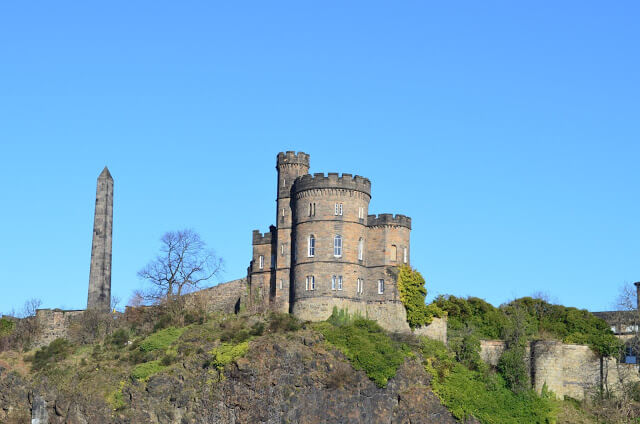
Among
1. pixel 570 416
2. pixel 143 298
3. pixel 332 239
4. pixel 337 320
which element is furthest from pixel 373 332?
pixel 143 298

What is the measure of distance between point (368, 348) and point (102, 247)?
25180 mm

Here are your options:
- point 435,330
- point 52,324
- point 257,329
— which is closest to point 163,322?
point 257,329

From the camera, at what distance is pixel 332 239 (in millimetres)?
71312

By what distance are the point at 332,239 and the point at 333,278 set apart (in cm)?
264

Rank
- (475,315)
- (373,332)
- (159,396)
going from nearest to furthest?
(159,396)
(373,332)
(475,315)

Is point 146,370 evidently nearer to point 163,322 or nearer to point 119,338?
point 119,338

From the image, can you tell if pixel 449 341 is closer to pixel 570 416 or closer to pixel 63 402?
pixel 570 416

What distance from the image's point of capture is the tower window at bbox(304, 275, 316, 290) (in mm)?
70812

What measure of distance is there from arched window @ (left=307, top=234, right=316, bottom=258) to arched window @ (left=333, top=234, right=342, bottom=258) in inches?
53.3

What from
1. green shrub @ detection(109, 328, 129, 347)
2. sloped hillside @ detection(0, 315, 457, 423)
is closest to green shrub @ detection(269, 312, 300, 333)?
sloped hillside @ detection(0, 315, 457, 423)

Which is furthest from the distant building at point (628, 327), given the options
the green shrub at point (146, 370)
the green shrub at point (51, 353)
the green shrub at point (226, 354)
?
the green shrub at point (51, 353)

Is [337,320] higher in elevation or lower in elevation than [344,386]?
higher

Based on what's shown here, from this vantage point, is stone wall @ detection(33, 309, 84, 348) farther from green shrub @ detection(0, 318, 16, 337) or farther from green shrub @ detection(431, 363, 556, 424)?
green shrub @ detection(431, 363, 556, 424)

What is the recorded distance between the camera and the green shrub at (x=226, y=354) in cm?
6462
